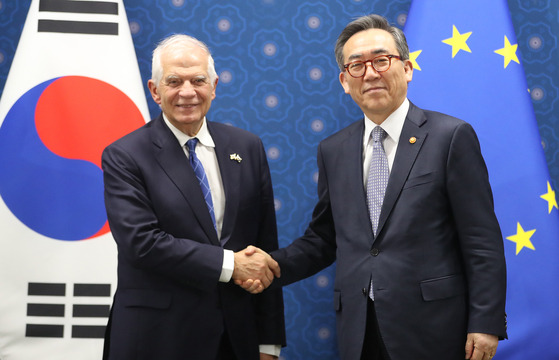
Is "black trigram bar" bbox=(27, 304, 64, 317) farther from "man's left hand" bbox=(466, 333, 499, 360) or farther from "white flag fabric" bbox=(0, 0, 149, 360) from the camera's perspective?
"man's left hand" bbox=(466, 333, 499, 360)

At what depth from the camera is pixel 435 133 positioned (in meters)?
1.80

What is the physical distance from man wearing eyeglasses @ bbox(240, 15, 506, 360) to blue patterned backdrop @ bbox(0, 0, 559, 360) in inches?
44.5

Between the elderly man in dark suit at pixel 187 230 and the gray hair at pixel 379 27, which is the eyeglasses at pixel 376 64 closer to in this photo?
the gray hair at pixel 379 27

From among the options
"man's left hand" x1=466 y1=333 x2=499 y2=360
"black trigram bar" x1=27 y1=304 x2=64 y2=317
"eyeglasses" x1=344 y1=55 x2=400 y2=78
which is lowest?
"black trigram bar" x1=27 y1=304 x2=64 y2=317

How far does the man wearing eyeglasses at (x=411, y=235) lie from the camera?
5.62ft

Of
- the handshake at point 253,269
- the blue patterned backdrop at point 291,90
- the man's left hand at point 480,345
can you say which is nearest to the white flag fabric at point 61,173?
the blue patterned backdrop at point 291,90

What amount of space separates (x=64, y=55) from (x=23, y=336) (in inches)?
48.9

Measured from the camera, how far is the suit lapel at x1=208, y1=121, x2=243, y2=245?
194cm

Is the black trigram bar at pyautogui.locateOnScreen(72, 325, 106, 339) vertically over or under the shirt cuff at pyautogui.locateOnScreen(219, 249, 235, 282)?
under

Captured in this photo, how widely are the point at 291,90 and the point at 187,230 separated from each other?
137 cm

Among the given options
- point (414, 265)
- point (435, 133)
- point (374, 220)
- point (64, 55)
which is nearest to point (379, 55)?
point (435, 133)

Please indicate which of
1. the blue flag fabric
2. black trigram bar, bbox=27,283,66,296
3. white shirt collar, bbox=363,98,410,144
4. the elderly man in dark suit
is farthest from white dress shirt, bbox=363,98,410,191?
black trigram bar, bbox=27,283,66,296

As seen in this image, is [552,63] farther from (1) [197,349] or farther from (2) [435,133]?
(1) [197,349]

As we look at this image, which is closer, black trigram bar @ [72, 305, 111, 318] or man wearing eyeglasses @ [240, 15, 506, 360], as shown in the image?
man wearing eyeglasses @ [240, 15, 506, 360]
